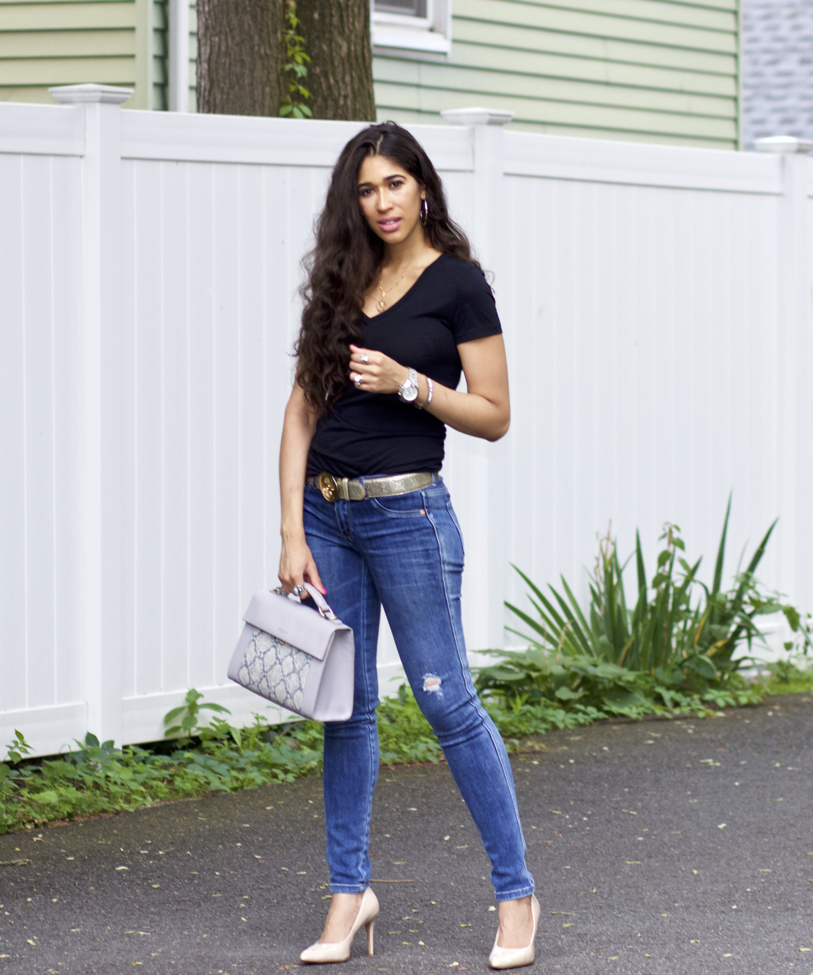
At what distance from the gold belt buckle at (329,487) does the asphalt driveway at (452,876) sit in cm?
110

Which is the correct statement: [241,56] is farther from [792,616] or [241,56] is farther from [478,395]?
[478,395]

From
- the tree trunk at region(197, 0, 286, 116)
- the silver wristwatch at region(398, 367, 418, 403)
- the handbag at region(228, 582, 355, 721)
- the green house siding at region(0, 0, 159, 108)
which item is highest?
the green house siding at region(0, 0, 159, 108)

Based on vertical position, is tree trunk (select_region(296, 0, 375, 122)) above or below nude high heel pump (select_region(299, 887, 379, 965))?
above

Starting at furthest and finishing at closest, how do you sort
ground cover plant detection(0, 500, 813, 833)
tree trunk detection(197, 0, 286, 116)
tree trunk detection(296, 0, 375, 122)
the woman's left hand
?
tree trunk detection(296, 0, 375, 122), tree trunk detection(197, 0, 286, 116), ground cover plant detection(0, 500, 813, 833), the woman's left hand

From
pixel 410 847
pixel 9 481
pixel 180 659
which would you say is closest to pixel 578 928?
pixel 410 847

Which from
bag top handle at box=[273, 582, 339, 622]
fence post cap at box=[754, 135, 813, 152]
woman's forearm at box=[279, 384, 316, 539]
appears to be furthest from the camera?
fence post cap at box=[754, 135, 813, 152]

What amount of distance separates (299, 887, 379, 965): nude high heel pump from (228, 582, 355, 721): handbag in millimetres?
513

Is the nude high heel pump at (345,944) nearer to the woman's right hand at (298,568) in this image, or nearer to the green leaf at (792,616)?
the woman's right hand at (298,568)

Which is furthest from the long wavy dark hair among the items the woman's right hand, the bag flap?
the bag flap

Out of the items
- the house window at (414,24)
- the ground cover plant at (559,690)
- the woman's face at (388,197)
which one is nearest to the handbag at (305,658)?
the woman's face at (388,197)

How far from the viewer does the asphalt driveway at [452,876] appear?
3.55 m

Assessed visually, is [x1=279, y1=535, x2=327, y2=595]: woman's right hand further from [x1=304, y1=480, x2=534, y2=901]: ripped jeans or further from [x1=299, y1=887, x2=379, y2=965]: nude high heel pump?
[x1=299, y1=887, x2=379, y2=965]: nude high heel pump

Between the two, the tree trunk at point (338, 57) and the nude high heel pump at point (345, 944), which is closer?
the nude high heel pump at point (345, 944)

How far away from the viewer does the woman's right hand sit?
3.43 m
